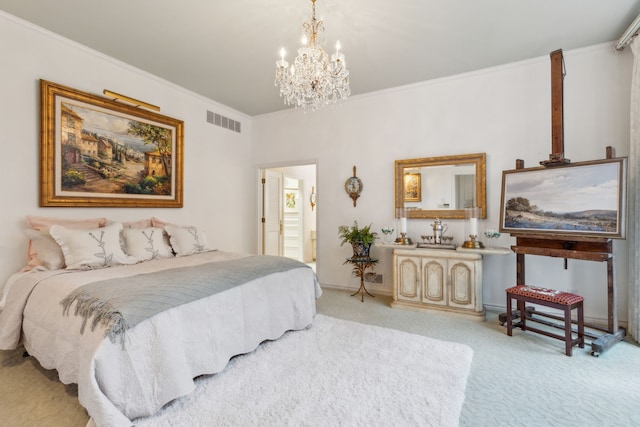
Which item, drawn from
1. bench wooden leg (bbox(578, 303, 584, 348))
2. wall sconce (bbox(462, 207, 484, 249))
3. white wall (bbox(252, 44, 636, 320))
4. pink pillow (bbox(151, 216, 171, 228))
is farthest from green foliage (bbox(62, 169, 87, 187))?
bench wooden leg (bbox(578, 303, 584, 348))

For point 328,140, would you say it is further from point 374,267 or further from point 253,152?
point 374,267

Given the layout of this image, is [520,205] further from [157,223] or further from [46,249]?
[46,249]

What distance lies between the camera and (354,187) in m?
4.57

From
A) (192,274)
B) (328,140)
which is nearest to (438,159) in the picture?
(328,140)

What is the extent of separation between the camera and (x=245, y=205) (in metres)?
5.41

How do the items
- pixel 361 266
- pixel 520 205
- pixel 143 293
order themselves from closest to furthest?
pixel 143 293 → pixel 520 205 → pixel 361 266

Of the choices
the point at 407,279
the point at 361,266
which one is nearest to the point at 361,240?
the point at 361,266

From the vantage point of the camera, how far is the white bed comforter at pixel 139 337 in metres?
1.63

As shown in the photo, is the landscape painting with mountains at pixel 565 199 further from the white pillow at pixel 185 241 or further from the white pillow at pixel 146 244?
the white pillow at pixel 146 244

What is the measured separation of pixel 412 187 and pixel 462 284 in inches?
56.4

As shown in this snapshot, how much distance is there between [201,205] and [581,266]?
192 inches

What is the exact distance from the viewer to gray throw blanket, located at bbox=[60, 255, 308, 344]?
1724mm

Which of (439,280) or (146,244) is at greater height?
(146,244)

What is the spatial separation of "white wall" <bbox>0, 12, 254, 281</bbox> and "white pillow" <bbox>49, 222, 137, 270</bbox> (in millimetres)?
566
